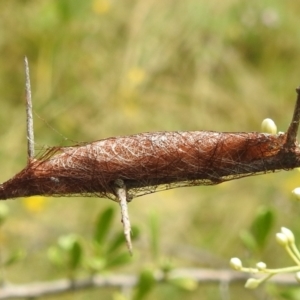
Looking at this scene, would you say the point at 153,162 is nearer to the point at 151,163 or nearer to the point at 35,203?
the point at 151,163

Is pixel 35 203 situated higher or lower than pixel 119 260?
higher

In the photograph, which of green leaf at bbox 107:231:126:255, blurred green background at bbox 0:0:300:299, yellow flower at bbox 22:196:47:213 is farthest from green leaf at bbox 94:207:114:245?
blurred green background at bbox 0:0:300:299

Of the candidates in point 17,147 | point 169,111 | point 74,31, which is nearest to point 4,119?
point 17,147

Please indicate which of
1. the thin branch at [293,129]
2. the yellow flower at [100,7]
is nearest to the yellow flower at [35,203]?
the yellow flower at [100,7]

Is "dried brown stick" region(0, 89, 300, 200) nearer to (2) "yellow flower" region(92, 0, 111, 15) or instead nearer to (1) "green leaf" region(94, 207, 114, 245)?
(1) "green leaf" region(94, 207, 114, 245)

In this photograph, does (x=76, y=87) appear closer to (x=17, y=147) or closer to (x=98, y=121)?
(x=98, y=121)

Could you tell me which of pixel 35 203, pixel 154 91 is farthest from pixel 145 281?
pixel 154 91
